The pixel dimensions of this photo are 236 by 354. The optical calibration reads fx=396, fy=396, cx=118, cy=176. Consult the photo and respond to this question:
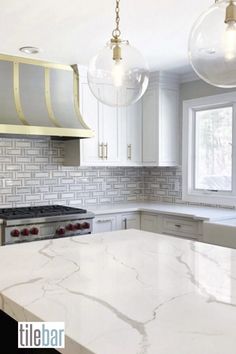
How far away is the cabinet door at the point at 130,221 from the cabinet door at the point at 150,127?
647 millimetres

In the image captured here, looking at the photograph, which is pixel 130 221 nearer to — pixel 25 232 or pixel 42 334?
pixel 25 232

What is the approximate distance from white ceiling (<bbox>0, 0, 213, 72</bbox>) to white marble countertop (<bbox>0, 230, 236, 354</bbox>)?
146 cm

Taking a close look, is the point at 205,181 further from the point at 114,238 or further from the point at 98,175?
the point at 114,238

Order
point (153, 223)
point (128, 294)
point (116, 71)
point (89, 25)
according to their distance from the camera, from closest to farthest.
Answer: point (128, 294), point (116, 71), point (89, 25), point (153, 223)

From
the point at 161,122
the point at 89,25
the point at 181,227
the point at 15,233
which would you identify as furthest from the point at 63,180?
the point at 89,25

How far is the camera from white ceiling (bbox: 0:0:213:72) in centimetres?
242

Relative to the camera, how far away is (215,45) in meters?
1.53

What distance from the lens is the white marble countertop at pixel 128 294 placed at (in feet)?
3.08

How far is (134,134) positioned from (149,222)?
103 centimetres

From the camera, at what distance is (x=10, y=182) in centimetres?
391

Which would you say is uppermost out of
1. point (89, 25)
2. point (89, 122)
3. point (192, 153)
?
point (89, 25)

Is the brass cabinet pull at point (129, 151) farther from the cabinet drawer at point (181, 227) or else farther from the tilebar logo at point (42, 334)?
the tilebar logo at point (42, 334)

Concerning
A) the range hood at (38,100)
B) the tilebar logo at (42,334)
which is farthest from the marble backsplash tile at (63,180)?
the tilebar logo at (42,334)

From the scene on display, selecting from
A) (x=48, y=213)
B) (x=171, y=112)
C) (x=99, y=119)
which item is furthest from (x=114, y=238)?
(x=171, y=112)
